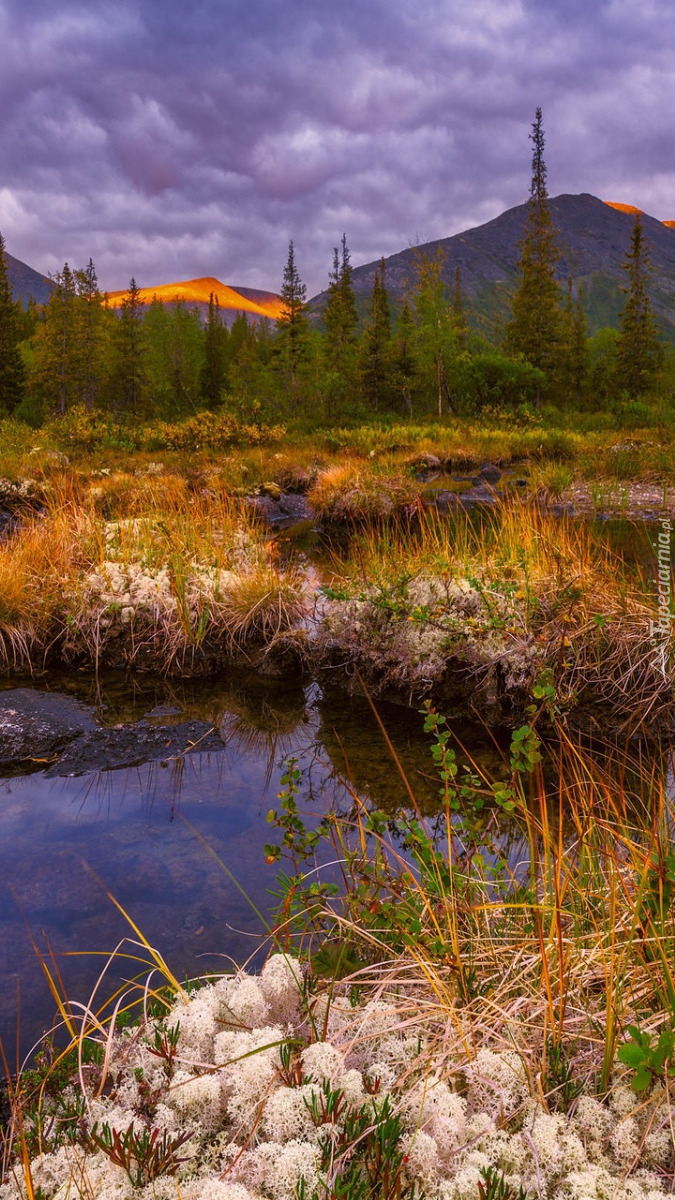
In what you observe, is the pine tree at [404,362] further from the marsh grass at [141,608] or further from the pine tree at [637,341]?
the marsh grass at [141,608]

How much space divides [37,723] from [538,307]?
136ft

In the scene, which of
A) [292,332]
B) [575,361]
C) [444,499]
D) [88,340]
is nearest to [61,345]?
[88,340]

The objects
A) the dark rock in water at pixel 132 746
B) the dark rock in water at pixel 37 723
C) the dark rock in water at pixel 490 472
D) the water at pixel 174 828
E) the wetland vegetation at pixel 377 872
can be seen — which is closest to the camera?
the wetland vegetation at pixel 377 872

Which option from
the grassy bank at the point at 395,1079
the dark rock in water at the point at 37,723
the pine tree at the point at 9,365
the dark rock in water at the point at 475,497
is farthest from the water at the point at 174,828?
the pine tree at the point at 9,365

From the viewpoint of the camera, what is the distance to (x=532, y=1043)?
6.89 feet

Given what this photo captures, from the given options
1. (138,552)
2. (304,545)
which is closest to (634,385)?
(304,545)

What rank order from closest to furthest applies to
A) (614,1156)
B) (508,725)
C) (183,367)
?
(614,1156) → (508,725) → (183,367)

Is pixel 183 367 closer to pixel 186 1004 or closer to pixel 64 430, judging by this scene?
pixel 64 430

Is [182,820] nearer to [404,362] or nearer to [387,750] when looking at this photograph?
[387,750]

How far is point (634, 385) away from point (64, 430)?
1275 inches

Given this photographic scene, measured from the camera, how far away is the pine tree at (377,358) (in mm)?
41531

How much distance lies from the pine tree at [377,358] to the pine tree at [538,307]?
6971 millimetres

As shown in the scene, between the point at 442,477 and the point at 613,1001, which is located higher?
the point at 442,477

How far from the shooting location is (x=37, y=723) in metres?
5.69
